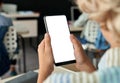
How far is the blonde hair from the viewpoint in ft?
2.07

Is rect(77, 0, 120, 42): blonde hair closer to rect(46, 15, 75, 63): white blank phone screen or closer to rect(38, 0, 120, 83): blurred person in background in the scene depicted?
rect(38, 0, 120, 83): blurred person in background

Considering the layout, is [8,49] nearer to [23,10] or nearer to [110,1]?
[110,1]

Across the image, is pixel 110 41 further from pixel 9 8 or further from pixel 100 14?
pixel 9 8

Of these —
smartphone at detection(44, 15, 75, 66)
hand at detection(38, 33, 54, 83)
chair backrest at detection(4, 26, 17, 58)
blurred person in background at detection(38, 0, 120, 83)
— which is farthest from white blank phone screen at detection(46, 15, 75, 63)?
chair backrest at detection(4, 26, 17, 58)

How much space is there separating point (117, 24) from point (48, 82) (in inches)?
8.8

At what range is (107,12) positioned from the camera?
64cm

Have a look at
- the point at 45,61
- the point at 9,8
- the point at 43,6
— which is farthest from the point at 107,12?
the point at 43,6

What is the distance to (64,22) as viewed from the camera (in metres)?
1.26

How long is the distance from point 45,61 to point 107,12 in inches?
11.9

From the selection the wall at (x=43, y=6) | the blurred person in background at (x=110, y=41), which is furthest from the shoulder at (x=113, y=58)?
the wall at (x=43, y=6)

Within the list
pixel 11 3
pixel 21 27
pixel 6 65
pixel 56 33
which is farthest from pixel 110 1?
pixel 11 3

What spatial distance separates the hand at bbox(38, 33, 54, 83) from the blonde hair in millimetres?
237

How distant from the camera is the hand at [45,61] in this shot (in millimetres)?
805

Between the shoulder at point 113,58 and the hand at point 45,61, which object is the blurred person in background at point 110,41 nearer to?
the shoulder at point 113,58
